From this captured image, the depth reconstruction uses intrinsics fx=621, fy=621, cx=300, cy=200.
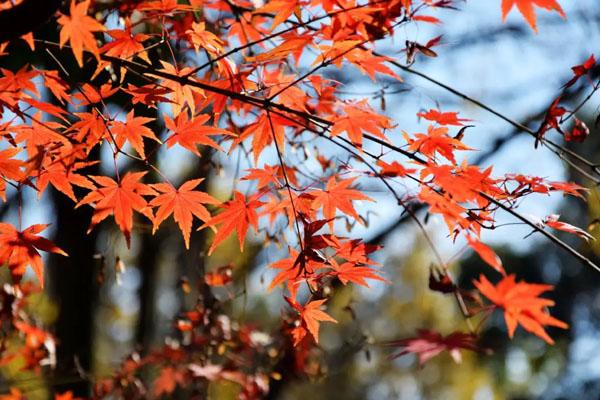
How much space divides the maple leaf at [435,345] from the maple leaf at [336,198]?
326 millimetres

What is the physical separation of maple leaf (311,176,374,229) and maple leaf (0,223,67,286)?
0.61 metres

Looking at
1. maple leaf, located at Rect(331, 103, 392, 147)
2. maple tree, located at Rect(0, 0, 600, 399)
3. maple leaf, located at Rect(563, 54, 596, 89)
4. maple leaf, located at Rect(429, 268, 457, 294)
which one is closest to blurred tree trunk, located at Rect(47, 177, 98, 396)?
maple tree, located at Rect(0, 0, 600, 399)

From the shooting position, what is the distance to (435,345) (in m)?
1.25

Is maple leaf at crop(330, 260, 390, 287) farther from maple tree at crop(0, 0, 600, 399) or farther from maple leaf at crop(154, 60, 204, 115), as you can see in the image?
maple leaf at crop(154, 60, 204, 115)

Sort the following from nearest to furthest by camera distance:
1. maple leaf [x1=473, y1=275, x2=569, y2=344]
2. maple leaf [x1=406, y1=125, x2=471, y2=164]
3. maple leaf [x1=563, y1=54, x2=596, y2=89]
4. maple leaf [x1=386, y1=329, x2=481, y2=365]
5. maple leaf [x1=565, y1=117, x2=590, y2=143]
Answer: maple leaf [x1=473, y1=275, x2=569, y2=344] < maple leaf [x1=386, y1=329, x2=481, y2=365] < maple leaf [x1=563, y1=54, x2=596, y2=89] < maple leaf [x1=406, y1=125, x2=471, y2=164] < maple leaf [x1=565, y1=117, x2=590, y2=143]

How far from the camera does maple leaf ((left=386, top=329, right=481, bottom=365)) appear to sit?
3.95 feet

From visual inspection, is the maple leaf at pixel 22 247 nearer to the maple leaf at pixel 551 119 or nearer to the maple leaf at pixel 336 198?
the maple leaf at pixel 336 198

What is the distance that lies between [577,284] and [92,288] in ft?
31.0

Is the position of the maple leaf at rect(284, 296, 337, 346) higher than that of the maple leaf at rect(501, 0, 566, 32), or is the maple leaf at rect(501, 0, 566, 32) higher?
the maple leaf at rect(501, 0, 566, 32)

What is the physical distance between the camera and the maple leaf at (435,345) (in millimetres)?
1203

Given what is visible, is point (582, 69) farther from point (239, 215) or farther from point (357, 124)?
point (239, 215)

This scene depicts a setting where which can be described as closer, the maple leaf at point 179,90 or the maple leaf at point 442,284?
the maple leaf at point 442,284

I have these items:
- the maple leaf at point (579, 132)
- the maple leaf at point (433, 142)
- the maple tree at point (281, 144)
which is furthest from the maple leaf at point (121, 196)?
the maple leaf at point (579, 132)

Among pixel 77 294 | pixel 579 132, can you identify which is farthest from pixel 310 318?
pixel 77 294
